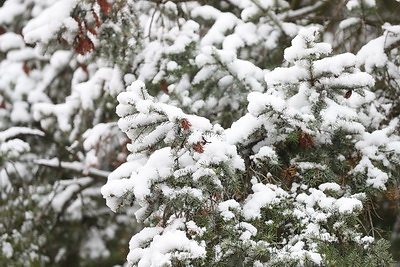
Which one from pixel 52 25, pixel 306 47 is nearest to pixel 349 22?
pixel 306 47

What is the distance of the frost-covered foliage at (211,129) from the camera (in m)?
2.37

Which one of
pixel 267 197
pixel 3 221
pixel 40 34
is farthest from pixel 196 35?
pixel 3 221

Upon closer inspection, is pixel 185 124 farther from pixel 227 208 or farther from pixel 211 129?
pixel 227 208

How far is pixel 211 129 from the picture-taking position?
2436 millimetres

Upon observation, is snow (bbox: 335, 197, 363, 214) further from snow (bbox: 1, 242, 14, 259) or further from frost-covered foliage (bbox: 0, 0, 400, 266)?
snow (bbox: 1, 242, 14, 259)

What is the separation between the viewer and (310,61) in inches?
103

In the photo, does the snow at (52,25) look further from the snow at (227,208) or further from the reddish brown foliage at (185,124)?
the snow at (227,208)

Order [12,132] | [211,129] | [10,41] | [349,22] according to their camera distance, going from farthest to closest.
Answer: [10,41], [12,132], [349,22], [211,129]

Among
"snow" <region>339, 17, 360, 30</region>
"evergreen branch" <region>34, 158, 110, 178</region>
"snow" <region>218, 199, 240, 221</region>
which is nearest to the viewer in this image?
"snow" <region>218, 199, 240, 221</region>

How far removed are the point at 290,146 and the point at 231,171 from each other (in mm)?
897

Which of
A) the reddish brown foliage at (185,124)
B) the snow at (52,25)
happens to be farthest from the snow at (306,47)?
the snow at (52,25)

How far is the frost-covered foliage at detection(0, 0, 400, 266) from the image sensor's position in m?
2.37

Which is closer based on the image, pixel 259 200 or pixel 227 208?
pixel 227 208

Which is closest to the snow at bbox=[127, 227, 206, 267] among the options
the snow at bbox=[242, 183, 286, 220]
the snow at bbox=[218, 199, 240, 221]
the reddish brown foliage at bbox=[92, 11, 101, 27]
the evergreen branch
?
the snow at bbox=[218, 199, 240, 221]
